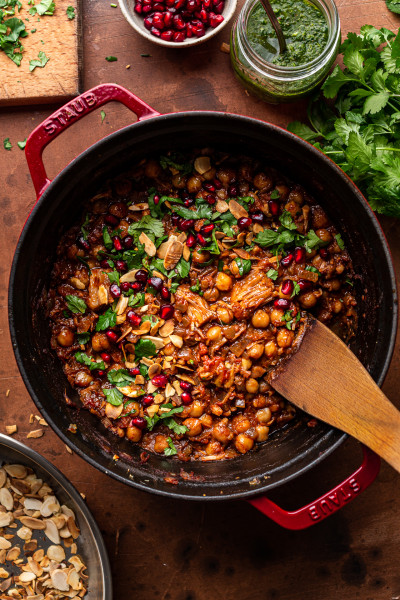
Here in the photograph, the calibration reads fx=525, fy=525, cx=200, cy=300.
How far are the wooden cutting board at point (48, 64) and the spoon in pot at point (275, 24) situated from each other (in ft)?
4.22

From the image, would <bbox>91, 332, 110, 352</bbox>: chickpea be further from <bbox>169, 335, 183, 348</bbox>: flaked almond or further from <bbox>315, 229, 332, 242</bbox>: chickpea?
<bbox>315, 229, 332, 242</bbox>: chickpea

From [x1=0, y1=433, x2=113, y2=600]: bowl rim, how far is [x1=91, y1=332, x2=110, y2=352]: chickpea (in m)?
0.73

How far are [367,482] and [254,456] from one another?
734 millimetres

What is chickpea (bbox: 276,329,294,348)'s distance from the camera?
10.7ft

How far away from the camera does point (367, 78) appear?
3.25 metres

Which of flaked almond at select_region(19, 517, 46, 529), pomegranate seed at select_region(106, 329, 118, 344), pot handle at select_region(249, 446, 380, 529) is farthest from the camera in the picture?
flaked almond at select_region(19, 517, 46, 529)

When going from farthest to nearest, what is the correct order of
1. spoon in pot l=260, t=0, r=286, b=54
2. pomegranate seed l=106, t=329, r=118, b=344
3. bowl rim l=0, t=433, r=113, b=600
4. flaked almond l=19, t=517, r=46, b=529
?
flaked almond l=19, t=517, r=46, b=529
pomegranate seed l=106, t=329, r=118, b=344
bowl rim l=0, t=433, r=113, b=600
spoon in pot l=260, t=0, r=286, b=54

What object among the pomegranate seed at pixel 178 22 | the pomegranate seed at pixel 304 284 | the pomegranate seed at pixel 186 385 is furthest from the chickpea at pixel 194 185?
the pomegranate seed at pixel 186 385

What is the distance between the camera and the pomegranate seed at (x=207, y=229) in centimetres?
331

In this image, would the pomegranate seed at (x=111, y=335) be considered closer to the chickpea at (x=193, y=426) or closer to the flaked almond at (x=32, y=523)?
the chickpea at (x=193, y=426)

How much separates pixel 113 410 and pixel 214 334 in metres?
0.82

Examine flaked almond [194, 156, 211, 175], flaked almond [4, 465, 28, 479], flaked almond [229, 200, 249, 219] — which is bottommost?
flaked almond [4, 465, 28, 479]

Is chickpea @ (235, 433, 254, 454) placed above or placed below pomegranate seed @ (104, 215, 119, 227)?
below

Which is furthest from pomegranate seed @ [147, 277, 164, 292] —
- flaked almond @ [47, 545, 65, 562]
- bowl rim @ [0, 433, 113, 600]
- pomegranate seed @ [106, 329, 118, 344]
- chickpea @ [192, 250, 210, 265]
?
flaked almond @ [47, 545, 65, 562]
